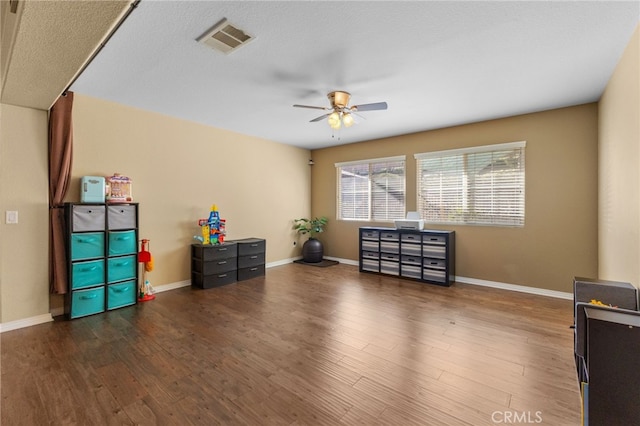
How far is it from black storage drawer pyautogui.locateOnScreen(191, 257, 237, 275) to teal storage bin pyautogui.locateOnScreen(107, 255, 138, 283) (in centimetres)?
92

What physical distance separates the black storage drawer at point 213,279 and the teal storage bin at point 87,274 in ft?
4.26

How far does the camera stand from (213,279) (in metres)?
4.49

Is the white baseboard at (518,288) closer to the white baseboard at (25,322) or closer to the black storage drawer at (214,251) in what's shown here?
the black storage drawer at (214,251)

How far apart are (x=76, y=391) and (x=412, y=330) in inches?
111

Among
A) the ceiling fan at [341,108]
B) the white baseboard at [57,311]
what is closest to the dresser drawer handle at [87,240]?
the white baseboard at [57,311]

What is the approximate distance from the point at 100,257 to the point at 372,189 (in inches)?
186

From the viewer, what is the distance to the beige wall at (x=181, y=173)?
370 cm

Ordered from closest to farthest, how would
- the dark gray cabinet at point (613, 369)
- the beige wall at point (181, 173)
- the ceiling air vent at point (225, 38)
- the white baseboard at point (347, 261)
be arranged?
1. the dark gray cabinet at point (613, 369)
2. the ceiling air vent at point (225, 38)
3. the beige wall at point (181, 173)
4. the white baseboard at point (347, 261)

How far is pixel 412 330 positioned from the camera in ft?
9.59

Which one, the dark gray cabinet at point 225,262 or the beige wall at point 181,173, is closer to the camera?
the beige wall at point 181,173

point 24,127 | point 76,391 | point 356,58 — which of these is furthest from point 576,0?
point 24,127

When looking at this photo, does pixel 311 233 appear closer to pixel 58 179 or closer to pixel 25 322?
pixel 58 179

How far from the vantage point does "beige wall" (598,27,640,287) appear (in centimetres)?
225

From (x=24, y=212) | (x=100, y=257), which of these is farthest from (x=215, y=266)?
(x=24, y=212)
